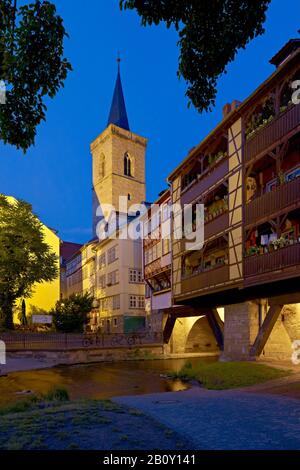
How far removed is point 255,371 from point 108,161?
183 feet

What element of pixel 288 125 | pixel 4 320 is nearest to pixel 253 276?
pixel 288 125

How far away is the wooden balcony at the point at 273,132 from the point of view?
17298 millimetres

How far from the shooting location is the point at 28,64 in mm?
5312

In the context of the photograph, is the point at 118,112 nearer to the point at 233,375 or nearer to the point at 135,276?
the point at 135,276

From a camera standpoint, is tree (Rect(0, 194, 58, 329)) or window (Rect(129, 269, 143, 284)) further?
window (Rect(129, 269, 143, 284))

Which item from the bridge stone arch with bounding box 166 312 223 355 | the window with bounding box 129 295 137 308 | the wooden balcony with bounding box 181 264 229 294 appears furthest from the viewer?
the window with bounding box 129 295 137 308

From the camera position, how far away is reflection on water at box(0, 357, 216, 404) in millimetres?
17750

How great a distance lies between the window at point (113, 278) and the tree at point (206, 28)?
40915 millimetres

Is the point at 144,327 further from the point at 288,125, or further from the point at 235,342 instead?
the point at 288,125

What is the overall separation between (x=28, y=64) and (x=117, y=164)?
2552 inches

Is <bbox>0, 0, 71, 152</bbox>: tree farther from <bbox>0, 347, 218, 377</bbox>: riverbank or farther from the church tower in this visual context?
the church tower

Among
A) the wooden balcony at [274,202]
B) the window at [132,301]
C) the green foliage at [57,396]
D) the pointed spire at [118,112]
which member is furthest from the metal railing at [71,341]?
the pointed spire at [118,112]

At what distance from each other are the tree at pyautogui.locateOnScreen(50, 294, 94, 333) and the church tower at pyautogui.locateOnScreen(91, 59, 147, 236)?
30027mm

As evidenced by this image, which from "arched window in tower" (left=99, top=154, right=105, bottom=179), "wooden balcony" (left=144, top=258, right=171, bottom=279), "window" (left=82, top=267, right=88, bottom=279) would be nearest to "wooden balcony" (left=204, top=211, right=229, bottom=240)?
"wooden balcony" (left=144, top=258, right=171, bottom=279)
